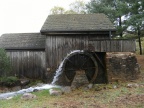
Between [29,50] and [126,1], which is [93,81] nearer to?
[29,50]

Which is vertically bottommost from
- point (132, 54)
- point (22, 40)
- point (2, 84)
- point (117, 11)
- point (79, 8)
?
point (2, 84)

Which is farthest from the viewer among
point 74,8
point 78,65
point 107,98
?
point 74,8

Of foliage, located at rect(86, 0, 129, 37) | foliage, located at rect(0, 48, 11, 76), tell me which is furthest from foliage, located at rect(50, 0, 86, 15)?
foliage, located at rect(0, 48, 11, 76)

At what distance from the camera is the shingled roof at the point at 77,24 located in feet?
45.0

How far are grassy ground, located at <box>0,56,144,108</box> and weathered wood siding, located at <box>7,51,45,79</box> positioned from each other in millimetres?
3633

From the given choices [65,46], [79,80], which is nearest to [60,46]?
[65,46]

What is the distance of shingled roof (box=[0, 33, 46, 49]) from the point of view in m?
15.0

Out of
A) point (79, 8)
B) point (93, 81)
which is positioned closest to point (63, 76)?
point (93, 81)

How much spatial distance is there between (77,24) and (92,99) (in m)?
6.52

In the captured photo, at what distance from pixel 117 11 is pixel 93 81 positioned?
922 centimetres

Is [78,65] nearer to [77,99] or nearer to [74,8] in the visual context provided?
[77,99]

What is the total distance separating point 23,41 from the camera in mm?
15711

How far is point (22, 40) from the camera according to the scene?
1588 cm

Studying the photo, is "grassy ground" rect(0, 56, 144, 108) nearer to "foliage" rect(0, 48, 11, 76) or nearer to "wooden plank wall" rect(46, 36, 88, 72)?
"wooden plank wall" rect(46, 36, 88, 72)
